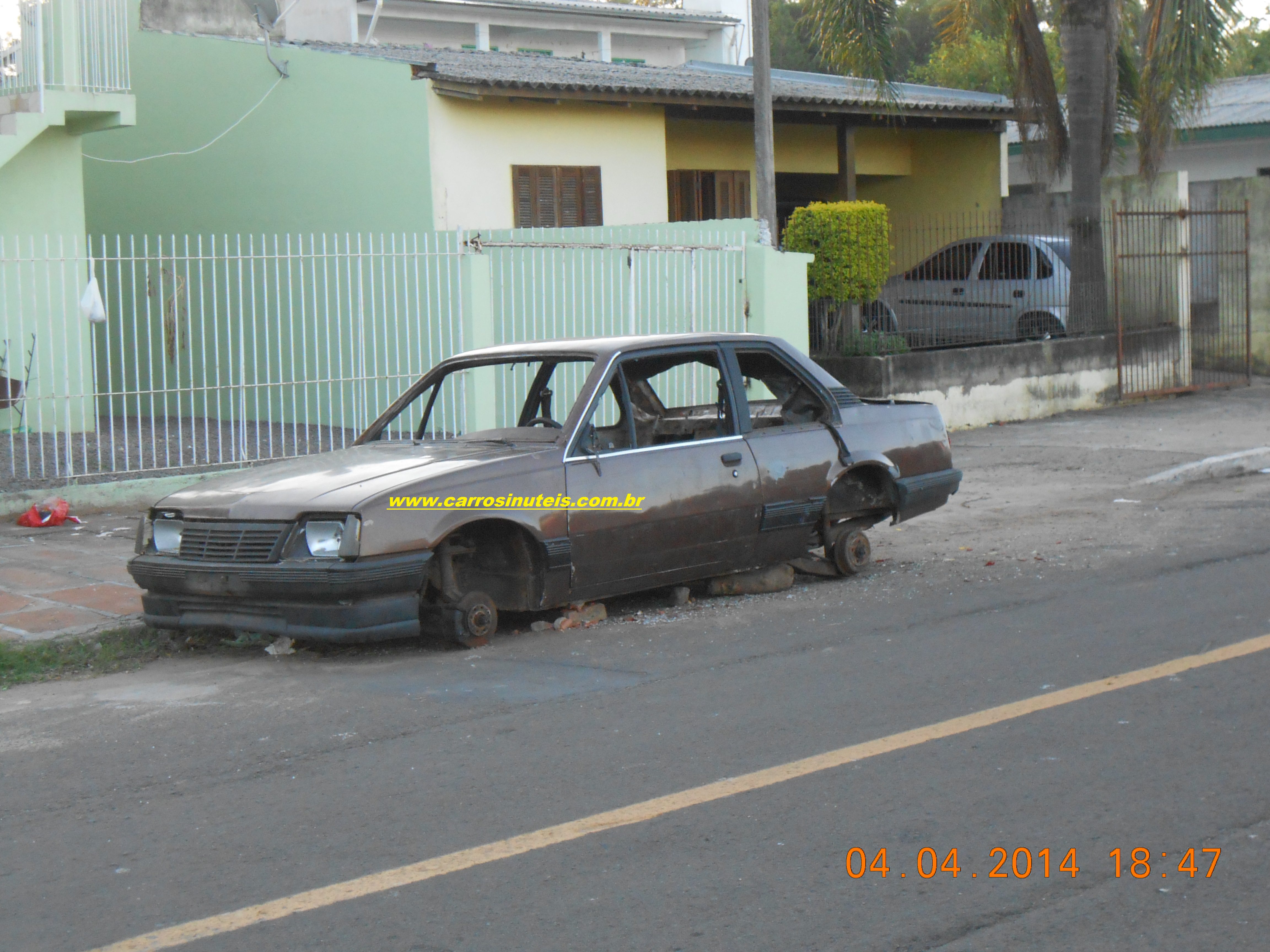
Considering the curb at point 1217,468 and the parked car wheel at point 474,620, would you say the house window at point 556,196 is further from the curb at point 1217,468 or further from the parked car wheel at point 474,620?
the parked car wheel at point 474,620

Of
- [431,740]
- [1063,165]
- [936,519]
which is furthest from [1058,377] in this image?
[431,740]

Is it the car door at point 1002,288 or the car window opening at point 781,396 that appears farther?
the car door at point 1002,288

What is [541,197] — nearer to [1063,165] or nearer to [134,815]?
[1063,165]

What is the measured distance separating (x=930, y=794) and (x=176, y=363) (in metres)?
9.11

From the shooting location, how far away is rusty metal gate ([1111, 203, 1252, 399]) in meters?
19.0

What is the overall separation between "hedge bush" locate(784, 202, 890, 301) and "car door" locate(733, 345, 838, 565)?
7.65 m

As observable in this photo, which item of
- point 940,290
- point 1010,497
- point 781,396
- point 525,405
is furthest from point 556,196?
point 525,405

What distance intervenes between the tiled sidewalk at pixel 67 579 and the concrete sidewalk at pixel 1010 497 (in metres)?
0.01

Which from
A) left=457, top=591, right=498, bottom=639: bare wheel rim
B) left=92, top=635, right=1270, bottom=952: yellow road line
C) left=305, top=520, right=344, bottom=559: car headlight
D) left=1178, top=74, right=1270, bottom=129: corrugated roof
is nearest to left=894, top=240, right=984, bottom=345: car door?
left=1178, top=74, right=1270, bottom=129: corrugated roof

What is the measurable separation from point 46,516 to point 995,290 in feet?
40.8

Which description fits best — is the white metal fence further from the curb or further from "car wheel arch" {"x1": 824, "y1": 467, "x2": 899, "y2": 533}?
the curb

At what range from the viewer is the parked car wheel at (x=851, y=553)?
8.49 m

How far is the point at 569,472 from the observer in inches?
282
